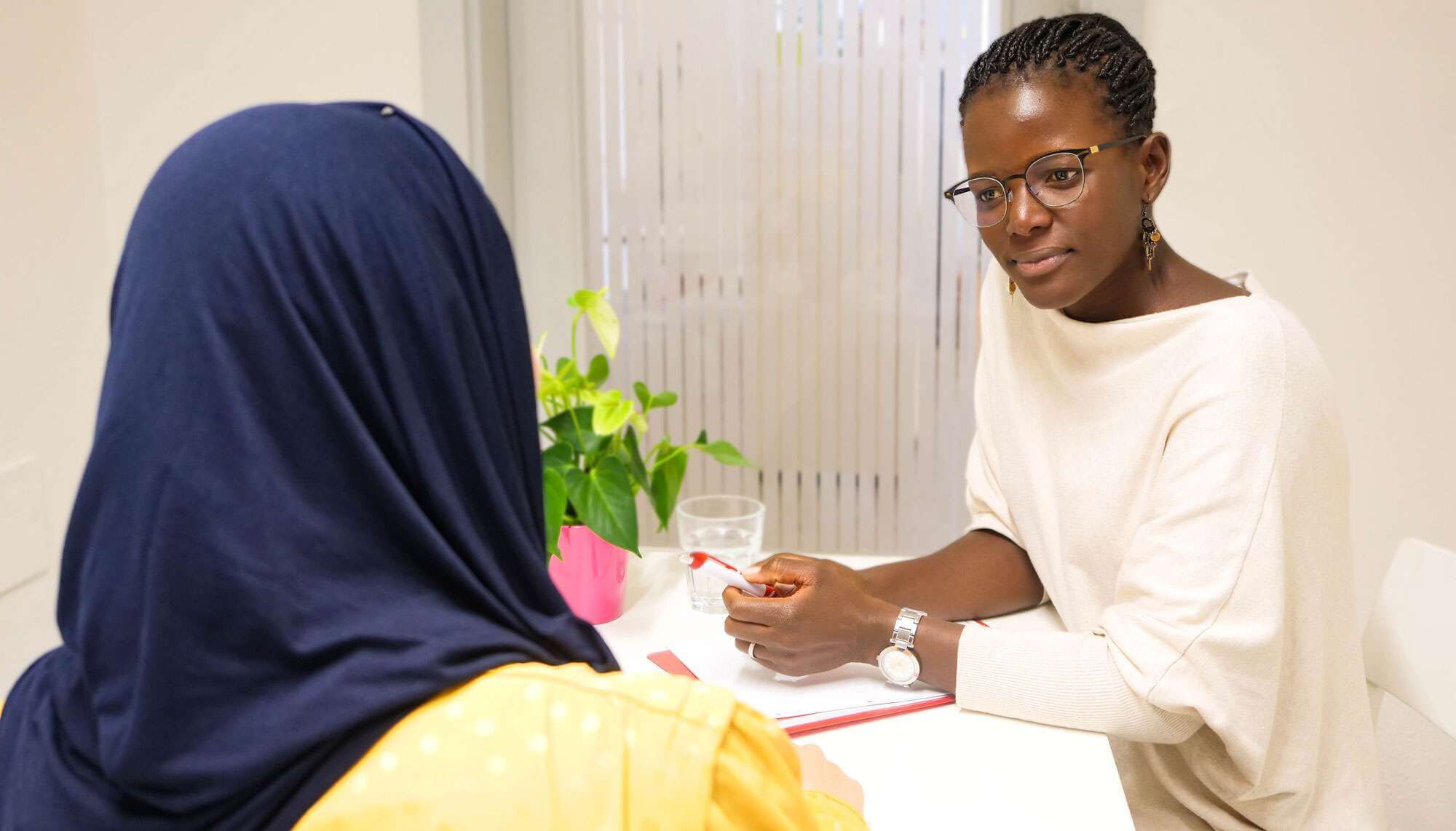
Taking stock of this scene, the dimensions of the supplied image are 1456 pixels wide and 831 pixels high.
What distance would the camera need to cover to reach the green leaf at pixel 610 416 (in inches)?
52.6

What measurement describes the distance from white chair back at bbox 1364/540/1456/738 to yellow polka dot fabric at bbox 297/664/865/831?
1021 mm

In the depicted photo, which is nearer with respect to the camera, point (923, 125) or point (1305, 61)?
point (1305, 61)

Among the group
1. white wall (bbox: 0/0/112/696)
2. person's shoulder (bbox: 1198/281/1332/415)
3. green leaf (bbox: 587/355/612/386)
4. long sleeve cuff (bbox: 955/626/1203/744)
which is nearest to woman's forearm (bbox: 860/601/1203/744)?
long sleeve cuff (bbox: 955/626/1203/744)

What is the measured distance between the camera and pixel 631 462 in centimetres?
141

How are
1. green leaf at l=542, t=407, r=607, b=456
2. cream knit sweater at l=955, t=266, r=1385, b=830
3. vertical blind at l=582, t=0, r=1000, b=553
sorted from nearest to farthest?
cream knit sweater at l=955, t=266, r=1385, b=830
green leaf at l=542, t=407, r=607, b=456
vertical blind at l=582, t=0, r=1000, b=553

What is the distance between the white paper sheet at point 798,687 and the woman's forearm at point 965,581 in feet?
0.56

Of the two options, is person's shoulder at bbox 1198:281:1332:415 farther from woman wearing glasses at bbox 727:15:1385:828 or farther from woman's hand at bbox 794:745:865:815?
woman's hand at bbox 794:745:865:815

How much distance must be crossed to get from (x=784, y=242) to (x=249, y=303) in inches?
69.1

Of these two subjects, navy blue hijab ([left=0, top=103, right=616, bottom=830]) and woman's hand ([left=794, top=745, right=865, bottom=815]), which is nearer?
navy blue hijab ([left=0, top=103, right=616, bottom=830])

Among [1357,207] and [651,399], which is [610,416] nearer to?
[651,399]

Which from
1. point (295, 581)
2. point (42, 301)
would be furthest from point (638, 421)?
point (42, 301)

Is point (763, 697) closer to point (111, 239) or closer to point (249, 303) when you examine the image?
point (249, 303)

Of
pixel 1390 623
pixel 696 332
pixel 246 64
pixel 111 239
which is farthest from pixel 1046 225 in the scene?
pixel 111 239

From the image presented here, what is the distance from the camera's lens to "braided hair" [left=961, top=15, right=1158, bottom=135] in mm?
1189
